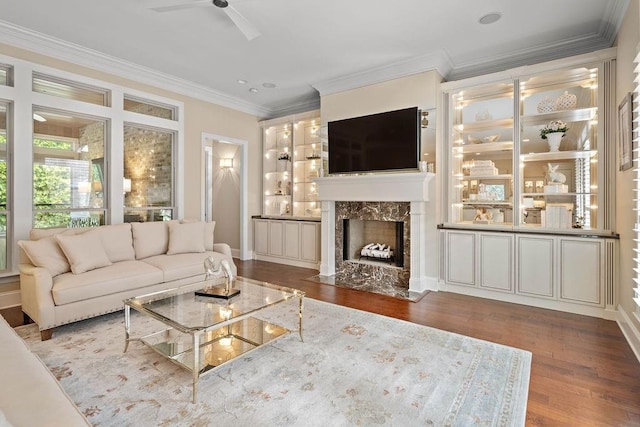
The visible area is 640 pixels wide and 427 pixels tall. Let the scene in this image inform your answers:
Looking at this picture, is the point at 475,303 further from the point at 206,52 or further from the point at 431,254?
the point at 206,52

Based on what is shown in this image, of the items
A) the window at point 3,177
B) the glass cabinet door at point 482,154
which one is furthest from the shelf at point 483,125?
the window at point 3,177

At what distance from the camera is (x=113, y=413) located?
1.78 metres

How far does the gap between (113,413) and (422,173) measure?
3.67 meters

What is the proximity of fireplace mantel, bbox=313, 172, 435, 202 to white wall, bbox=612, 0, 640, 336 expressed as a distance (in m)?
1.82

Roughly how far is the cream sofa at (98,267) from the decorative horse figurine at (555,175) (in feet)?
13.3

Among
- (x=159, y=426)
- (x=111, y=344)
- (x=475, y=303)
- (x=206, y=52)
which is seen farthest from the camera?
(x=206, y=52)

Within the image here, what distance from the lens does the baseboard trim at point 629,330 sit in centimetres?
254

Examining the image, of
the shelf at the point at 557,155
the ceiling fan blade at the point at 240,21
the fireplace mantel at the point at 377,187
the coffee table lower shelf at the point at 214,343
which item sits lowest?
the coffee table lower shelf at the point at 214,343

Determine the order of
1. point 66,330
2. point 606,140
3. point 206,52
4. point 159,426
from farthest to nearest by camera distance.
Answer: point 206,52 < point 606,140 < point 66,330 < point 159,426

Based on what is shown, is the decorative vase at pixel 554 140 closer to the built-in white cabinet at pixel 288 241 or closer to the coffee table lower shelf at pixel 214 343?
the built-in white cabinet at pixel 288 241

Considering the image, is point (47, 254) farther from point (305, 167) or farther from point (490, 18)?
point (490, 18)

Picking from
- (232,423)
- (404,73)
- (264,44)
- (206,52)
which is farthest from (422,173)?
(232,423)

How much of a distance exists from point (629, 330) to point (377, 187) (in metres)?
2.85

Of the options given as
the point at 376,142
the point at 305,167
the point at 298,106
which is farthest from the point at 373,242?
the point at 298,106
